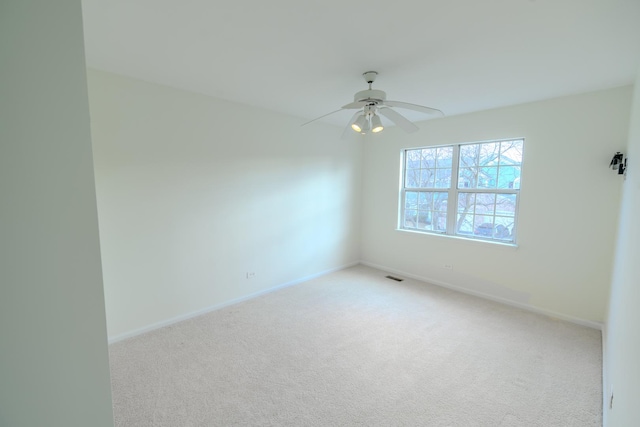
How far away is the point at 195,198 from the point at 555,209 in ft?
13.0

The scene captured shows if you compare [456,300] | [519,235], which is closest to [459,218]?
[519,235]

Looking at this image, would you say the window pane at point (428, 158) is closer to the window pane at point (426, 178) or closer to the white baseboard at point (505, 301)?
the window pane at point (426, 178)

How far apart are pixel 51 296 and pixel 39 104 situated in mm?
524

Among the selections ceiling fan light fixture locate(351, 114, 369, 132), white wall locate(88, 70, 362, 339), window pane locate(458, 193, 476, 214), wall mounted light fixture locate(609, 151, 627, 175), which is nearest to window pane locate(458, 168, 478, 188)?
window pane locate(458, 193, 476, 214)

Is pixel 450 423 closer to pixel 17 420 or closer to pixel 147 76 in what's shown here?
pixel 17 420

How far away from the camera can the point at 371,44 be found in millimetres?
1931

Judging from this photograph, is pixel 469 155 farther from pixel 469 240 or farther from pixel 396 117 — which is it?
pixel 396 117

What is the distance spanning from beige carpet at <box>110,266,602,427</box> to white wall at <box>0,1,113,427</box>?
1.23m

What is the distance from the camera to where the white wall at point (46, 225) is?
0.71 m

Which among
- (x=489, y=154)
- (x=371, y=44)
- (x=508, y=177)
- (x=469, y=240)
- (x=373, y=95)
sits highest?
(x=371, y=44)

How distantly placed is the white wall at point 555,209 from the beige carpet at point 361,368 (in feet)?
1.12

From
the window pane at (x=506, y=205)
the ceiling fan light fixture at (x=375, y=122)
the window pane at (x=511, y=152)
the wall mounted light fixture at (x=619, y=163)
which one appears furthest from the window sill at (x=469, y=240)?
→ the ceiling fan light fixture at (x=375, y=122)

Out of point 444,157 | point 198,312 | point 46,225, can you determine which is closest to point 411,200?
point 444,157

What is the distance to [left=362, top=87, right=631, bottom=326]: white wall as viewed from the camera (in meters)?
2.77
